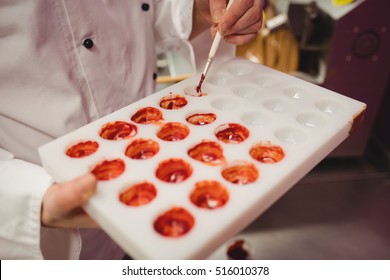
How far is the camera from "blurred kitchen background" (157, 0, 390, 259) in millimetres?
1846

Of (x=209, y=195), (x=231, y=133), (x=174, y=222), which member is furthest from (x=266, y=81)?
(x=174, y=222)

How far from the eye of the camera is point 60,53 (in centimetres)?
98

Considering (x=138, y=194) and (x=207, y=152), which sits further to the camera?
(x=207, y=152)

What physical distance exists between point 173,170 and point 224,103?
0.32 m

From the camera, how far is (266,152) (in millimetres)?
872

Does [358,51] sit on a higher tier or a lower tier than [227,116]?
lower

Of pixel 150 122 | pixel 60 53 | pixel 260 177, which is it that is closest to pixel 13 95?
pixel 60 53

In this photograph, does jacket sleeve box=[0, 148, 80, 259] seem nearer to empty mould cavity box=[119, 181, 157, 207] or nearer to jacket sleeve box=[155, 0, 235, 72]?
empty mould cavity box=[119, 181, 157, 207]

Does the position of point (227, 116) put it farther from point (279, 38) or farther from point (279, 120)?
point (279, 38)

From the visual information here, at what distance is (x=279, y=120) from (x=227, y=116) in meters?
0.14

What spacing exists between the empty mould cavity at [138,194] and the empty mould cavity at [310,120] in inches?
18.5

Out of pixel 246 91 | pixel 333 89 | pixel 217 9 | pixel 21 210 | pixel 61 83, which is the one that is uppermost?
pixel 217 9

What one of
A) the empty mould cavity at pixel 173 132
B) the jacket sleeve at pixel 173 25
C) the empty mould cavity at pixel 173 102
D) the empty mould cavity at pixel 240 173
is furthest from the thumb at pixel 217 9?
the empty mould cavity at pixel 240 173

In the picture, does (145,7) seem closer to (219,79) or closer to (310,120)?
(219,79)
